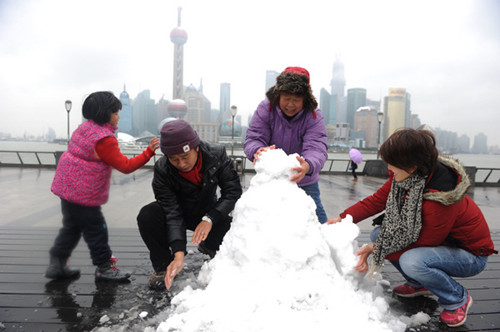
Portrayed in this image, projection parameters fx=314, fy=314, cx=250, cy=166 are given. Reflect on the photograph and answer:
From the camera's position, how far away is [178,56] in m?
124

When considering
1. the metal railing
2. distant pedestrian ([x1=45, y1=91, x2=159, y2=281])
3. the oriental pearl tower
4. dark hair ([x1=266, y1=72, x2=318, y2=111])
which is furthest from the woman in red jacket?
the oriental pearl tower

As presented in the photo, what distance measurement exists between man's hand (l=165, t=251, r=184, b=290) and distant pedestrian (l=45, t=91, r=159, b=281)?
63 centimetres

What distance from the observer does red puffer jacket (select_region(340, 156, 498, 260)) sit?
5.28 ft

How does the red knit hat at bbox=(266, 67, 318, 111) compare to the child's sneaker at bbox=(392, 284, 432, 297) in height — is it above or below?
above

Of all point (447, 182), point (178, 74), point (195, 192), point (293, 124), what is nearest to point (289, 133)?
point (293, 124)

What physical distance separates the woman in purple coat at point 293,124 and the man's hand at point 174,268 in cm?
80

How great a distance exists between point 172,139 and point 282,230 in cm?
83

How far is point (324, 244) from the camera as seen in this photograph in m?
1.71

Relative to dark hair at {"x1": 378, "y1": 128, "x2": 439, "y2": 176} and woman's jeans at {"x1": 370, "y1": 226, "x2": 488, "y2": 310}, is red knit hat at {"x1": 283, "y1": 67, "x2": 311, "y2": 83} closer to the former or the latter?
dark hair at {"x1": 378, "y1": 128, "x2": 439, "y2": 176}

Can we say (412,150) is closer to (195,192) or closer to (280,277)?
(280,277)

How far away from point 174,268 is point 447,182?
1536 mm

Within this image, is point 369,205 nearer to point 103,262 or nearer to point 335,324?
point 335,324

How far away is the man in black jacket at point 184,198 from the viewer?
6.59 feet

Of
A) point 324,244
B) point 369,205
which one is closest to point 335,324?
point 324,244
